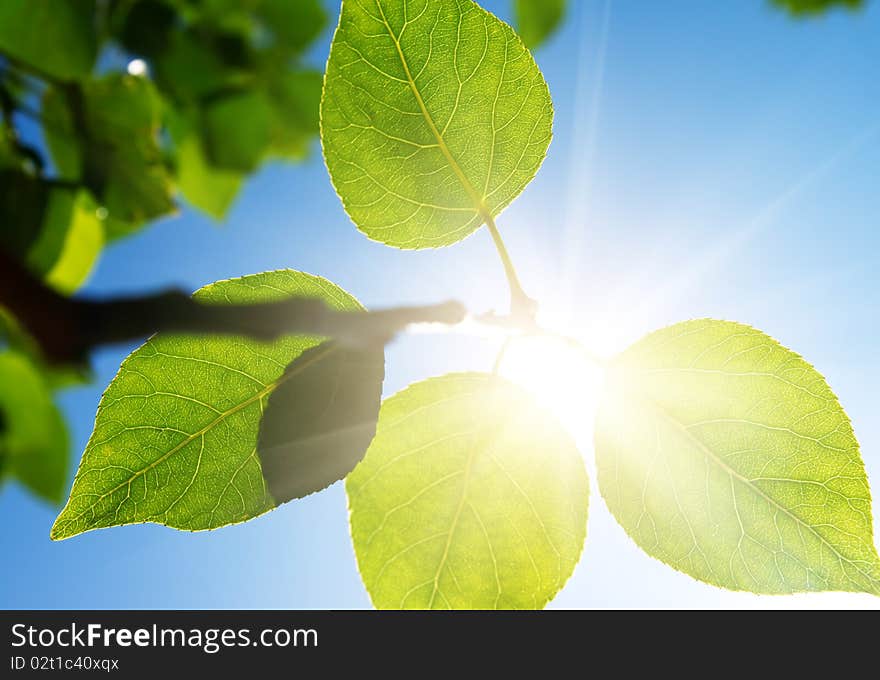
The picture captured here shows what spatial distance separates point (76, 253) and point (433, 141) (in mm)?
826

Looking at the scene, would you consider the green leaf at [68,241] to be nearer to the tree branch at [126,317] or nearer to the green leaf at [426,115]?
the green leaf at [426,115]

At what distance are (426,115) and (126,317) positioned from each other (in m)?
0.27

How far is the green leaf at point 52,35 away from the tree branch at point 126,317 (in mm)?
838

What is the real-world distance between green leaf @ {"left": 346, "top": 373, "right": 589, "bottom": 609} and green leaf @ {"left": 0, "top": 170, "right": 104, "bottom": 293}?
66 cm

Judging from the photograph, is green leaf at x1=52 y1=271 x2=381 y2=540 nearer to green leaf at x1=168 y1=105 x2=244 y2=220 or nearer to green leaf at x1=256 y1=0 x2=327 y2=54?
green leaf at x1=168 y1=105 x2=244 y2=220

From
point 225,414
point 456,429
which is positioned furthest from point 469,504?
point 225,414

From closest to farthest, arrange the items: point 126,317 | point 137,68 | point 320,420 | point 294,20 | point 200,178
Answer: point 126,317, point 320,420, point 137,68, point 200,178, point 294,20

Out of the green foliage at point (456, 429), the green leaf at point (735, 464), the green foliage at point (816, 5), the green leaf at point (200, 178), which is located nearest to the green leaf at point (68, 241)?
the green leaf at point (200, 178)

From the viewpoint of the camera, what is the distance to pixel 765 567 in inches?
18.2

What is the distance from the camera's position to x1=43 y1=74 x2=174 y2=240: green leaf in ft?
3.57

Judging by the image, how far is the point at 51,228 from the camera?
1.02 m

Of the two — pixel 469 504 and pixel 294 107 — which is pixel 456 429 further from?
pixel 294 107

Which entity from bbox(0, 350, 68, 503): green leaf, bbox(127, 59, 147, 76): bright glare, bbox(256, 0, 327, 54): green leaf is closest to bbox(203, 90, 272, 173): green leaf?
bbox(127, 59, 147, 76): bright glare

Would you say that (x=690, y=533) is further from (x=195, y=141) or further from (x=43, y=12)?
(x=195, y=141)
